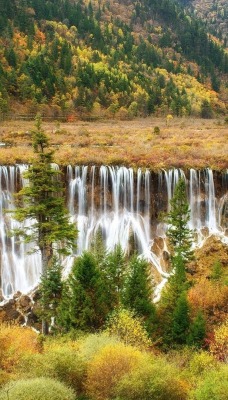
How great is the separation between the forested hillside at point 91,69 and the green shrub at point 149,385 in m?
79.4

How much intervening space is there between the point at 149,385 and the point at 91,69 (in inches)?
4529

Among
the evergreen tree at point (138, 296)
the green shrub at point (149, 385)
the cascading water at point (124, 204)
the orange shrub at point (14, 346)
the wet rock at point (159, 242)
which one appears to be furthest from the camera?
the cascading water at point (124, 204)

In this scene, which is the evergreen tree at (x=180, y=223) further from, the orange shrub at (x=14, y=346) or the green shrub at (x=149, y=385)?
the green shrub at (x=149, y=385)

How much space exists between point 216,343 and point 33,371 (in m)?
14.1

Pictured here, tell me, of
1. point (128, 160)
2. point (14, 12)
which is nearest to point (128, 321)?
point (128, 160)

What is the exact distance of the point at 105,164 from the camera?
54.2 m

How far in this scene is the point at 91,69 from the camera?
4911 inches

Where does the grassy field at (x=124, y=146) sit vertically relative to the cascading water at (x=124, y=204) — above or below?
above

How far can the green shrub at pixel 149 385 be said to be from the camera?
818 inches

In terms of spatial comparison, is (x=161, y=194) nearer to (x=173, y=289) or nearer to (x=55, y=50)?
(x=173, y=289)

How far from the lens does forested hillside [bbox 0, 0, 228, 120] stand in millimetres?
109625

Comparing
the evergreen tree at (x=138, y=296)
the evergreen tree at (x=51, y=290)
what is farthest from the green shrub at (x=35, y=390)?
the evergreen tree at (x=51, y=290)

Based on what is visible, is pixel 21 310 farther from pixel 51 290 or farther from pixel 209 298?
pixel 209 298

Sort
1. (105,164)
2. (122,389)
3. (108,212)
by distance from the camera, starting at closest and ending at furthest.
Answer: (122,389) → (108,212) → (105,164)
